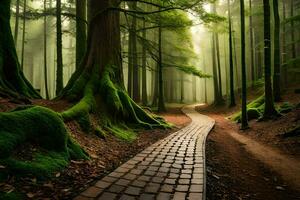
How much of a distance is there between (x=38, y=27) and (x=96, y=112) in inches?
1471

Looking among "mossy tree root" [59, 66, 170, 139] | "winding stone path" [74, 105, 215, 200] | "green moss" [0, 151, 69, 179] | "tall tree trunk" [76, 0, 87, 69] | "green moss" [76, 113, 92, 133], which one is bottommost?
"winding stone path" [74, 105, 215, 200]

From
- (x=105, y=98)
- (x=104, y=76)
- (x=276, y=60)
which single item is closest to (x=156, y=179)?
(x=105, y=98)

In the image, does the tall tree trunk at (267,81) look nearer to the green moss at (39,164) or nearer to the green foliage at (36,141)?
the green foliage at (36,141)

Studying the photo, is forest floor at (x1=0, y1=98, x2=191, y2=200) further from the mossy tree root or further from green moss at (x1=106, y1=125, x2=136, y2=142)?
the mossy tree root

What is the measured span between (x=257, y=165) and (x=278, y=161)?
2.33ft

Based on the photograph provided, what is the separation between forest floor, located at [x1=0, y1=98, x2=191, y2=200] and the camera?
3683 mm

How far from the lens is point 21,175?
3859mm

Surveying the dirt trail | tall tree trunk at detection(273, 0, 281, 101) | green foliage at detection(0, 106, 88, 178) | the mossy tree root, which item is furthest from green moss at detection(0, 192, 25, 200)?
tall tree trunk at detection(273, 0, 281, 101)

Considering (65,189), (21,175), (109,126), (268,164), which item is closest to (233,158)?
(268,164)

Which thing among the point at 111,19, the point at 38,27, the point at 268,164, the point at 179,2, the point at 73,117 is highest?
the point at 38,27

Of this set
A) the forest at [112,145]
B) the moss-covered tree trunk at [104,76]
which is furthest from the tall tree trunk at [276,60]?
the moss-covered tree trunk at [104,76]

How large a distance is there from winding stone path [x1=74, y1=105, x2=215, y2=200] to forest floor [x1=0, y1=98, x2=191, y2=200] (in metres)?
0.30

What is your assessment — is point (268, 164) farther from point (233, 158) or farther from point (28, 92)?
point (28, 92)

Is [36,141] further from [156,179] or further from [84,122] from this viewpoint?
[84,122]
